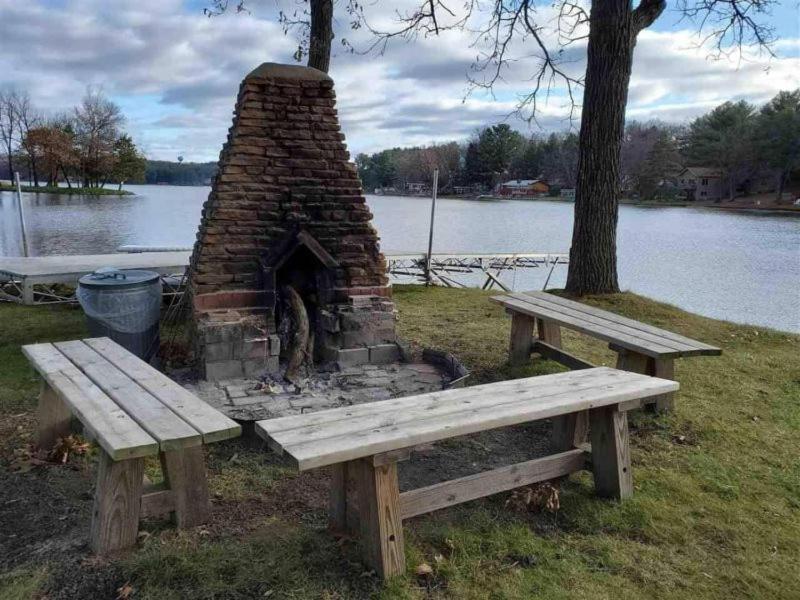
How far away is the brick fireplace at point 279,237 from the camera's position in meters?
4.45

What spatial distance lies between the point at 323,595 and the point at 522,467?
1077 millimetres

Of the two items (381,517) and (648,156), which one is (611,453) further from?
(648,156)

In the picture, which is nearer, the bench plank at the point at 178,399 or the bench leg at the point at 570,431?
the bench plank at the point at 178,399

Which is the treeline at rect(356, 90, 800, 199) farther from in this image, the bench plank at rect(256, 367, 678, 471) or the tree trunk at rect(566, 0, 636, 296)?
the bench plank at rect(256, 367, 678, 471)

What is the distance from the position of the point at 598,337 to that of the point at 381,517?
2428 mm

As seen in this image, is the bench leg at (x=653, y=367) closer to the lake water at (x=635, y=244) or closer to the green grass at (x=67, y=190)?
the lake water at (x=635, y=244)

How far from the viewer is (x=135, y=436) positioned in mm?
2137

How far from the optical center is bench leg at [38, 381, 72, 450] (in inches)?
130

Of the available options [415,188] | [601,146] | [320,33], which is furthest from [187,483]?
[415,188]

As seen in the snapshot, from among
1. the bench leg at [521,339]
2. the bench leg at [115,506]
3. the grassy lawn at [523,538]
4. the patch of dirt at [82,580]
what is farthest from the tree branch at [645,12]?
the patch of dirt at [82,580]

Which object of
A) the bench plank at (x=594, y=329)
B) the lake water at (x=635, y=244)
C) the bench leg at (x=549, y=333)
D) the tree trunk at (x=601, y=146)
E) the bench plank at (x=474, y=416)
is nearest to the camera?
the bench plank at (x=474, y=416)

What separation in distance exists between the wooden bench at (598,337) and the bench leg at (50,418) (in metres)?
3.24

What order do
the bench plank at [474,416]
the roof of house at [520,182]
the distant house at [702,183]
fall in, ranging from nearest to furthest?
the bench plank at [474,416] → the distant house at [702,183] → the roof of house at [520,182]

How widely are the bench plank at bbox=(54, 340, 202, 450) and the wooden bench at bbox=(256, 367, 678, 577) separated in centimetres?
29
